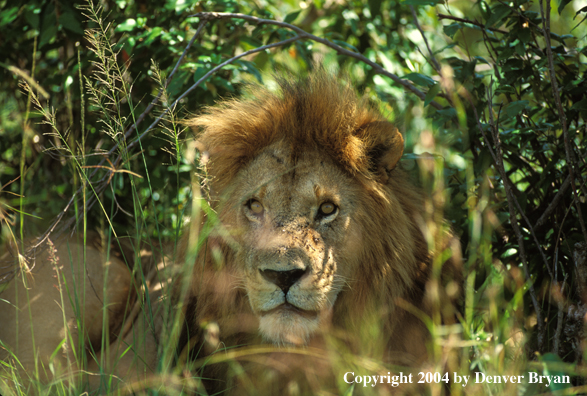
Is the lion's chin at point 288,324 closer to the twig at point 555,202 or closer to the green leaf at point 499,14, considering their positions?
the twig at point 555,202

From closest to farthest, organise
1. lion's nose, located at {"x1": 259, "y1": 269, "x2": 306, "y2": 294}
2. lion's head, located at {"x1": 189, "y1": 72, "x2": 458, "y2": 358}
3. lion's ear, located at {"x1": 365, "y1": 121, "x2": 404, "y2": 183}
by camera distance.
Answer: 1. lion's nose, located at {"x1": 259, "y1": 269, "x2": 306, "y2": 294}
2. lion's head, located at {"x1": 189, "y1": 72, "x2": 458, "y2": 358}
3. lion's ear, located at {"x1": 365, "y1": 121, "x2": 404, "y2": 183}

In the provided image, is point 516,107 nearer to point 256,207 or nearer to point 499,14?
point 499,14

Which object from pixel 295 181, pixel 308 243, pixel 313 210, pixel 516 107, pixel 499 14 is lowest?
pixel 308 243

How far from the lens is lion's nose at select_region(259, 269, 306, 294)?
217cm

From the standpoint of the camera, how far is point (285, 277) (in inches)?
85.4

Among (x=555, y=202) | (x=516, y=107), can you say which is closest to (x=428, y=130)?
(x=516, y=107)

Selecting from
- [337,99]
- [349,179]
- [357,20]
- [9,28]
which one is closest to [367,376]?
[349,179]

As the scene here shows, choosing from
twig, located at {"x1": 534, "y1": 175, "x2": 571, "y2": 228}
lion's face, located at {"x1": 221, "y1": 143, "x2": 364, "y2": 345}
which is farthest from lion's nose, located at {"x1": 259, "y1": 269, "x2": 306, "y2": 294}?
twig, located at {"x1": 534, "y1": 175, "x2": 571, "y2": 228}

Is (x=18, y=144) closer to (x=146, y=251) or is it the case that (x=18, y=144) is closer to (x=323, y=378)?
(x=146, y=251)

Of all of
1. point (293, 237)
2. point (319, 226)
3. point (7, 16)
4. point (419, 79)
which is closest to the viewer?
point (293, 237)

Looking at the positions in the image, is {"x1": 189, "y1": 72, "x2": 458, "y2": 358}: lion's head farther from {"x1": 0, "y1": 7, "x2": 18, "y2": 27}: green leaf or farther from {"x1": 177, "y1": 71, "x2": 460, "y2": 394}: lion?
{"x1": 0, "y1": 7, "x2": 18, "y2": 27}: green leaf

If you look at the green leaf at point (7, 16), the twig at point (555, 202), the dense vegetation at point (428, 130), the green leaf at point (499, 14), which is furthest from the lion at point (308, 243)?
the green leaf at point (7, 16)

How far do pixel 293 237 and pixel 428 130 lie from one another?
2.46 feet

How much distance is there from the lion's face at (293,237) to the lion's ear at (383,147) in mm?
158
